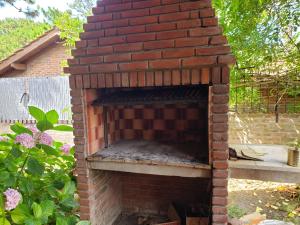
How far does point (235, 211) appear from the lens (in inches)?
142

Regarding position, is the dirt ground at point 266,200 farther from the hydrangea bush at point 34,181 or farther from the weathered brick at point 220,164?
the hydrangea bush at point 34,181

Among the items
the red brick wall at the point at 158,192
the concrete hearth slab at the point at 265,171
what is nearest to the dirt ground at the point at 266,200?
the red brick wall at the point at 158,192

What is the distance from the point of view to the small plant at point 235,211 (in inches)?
A: 137

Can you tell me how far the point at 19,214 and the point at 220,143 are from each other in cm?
173

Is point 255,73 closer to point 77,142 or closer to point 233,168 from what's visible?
point 233,168

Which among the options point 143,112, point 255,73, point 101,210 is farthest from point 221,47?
point 255,73

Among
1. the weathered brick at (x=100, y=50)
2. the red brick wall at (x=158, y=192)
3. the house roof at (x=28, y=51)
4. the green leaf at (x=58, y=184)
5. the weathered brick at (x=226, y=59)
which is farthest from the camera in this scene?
the house roof at (x=28, y=51)

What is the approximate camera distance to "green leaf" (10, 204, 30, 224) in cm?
175

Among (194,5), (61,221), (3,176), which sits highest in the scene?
(194,5)

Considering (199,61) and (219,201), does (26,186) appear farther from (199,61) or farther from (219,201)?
(199,61)

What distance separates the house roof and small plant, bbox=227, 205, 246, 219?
663cm

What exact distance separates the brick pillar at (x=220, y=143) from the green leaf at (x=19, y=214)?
1.57 meters

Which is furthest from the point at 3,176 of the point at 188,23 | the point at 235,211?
the point at 235,211

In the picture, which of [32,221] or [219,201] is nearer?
[32,221]
